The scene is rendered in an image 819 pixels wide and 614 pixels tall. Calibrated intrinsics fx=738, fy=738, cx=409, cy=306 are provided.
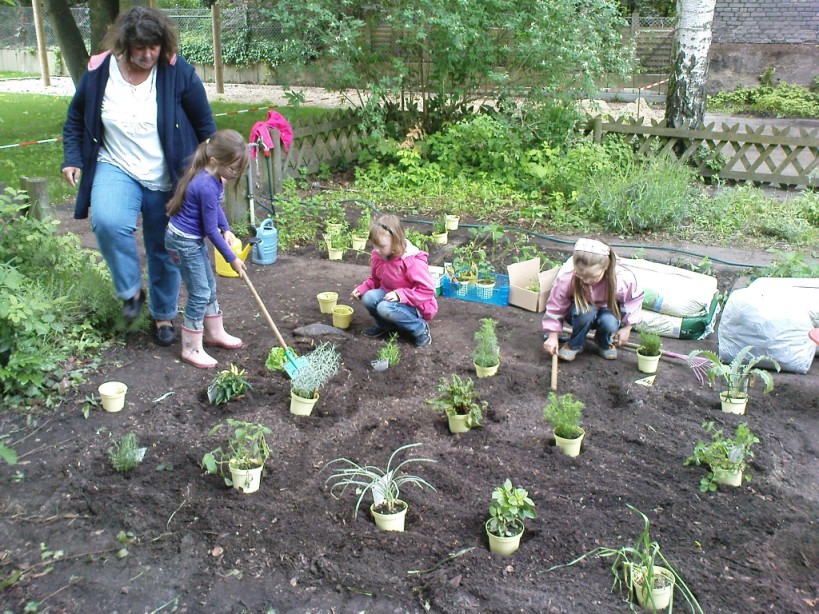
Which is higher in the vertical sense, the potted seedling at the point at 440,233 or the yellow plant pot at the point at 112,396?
the potted seedling at the point at 440,233

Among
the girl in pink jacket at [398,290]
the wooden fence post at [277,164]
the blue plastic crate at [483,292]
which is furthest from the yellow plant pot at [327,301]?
the wooden fence post at [277,164]

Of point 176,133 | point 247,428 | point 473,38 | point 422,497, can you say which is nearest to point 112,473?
point 247,428

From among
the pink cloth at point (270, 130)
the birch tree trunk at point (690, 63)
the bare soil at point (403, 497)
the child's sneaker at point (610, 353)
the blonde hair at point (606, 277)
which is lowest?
the bare soil at point (403, 497)

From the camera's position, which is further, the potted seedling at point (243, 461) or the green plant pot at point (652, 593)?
the potted seedling at point (243, 461)

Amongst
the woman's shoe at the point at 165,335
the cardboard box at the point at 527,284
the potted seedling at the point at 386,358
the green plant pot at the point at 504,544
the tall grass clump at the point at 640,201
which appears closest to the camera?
the green plant pot at the point at 504,544

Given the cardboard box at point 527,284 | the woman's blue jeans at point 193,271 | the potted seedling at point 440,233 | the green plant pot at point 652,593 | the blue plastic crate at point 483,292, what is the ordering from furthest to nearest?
the potted seedling at point 440,233, the blue plastic crate at point 483,292, the cardboard box at point 527,284, the woman's blue jeans at point 193,271, the green plant pot at point 652,593

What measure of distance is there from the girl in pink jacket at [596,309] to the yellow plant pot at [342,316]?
4.73 feet

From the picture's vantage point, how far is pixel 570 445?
12.5 ft

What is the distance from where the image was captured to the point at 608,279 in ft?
16.2

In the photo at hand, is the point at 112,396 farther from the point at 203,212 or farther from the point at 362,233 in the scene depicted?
the point at 362,233

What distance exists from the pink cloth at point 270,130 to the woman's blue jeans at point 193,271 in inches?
133

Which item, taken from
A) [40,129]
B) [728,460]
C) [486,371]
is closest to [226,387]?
[486,371]

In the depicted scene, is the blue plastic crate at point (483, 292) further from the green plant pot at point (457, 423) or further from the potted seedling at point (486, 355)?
the green plant pot at point (457, 423)

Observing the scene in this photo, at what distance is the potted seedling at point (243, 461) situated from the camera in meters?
3.39
